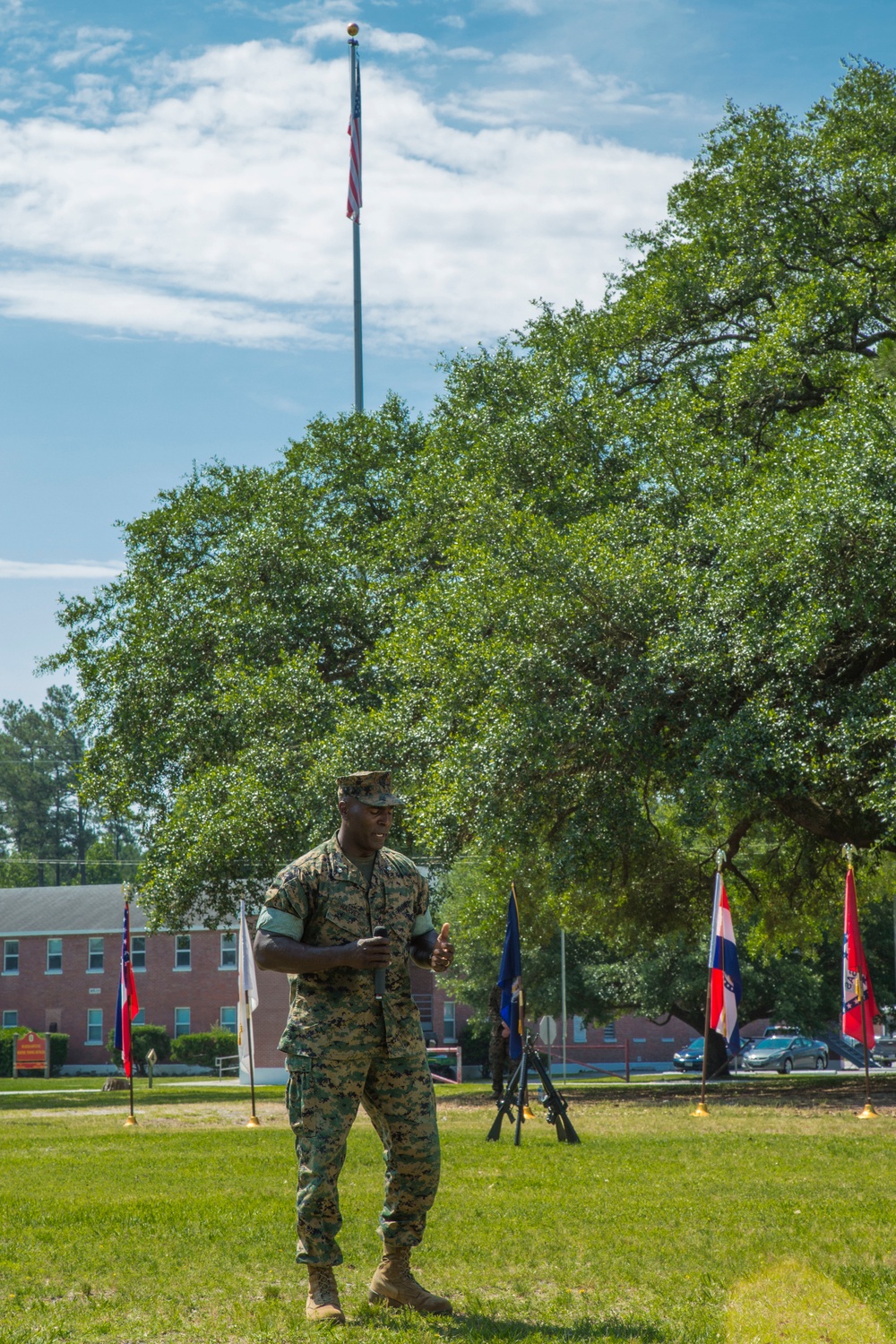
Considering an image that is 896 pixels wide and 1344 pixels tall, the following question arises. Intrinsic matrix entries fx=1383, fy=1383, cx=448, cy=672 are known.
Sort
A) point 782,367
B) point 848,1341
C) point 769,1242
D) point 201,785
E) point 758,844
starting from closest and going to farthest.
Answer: point 848,1341
point 769,1242
point 782,367
point 201,785
point 758,844

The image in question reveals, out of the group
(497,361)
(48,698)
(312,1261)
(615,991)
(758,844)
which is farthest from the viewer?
(48,698)

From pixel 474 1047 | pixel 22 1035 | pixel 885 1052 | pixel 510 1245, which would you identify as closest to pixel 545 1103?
pixel 510 1245

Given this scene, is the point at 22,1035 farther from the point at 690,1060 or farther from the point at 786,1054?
the point at 786,1054

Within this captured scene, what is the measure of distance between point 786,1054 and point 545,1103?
37374 millimetres

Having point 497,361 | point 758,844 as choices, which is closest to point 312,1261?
point 497,361

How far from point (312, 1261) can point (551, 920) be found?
24818mm

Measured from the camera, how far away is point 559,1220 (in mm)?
8336

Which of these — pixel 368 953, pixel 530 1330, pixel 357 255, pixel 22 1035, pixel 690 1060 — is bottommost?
pixel 690 1060

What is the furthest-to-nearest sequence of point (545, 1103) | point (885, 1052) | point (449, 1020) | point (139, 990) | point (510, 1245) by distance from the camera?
point (449, 1020) < point (139, 990) < point (885, 1052) < point (545, 1103) < point (510, 1245)

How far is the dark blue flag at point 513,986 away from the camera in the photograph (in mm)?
15609

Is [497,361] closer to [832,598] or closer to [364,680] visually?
[364,680]

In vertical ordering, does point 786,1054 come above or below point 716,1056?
below

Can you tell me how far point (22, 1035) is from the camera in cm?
5534

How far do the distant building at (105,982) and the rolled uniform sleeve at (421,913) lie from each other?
54.3 m
